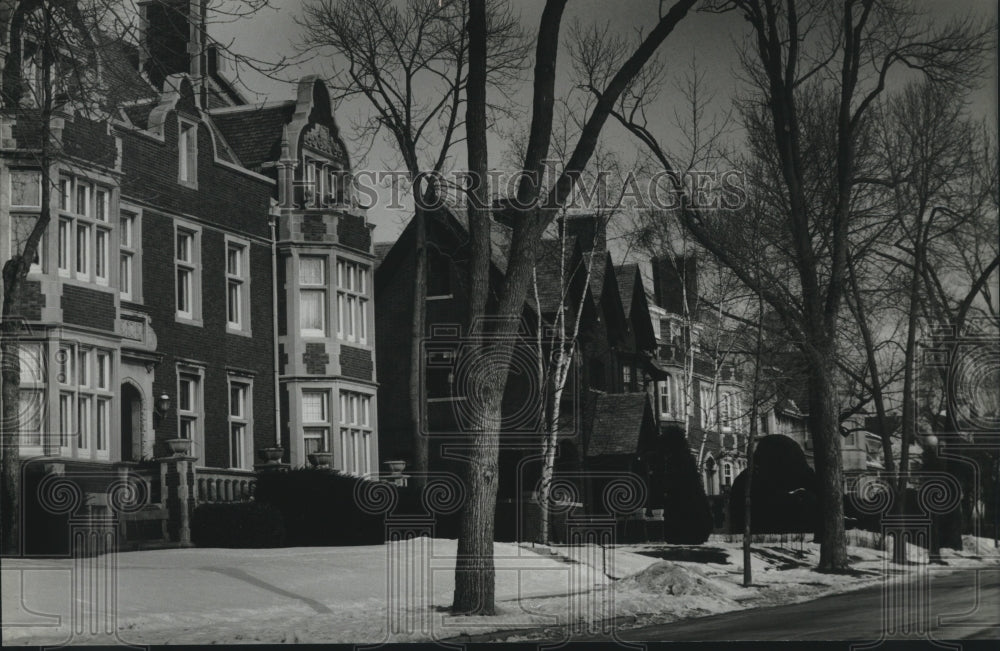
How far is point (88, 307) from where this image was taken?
1111cm

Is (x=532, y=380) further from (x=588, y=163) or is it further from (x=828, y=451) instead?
(x=828, y=451)

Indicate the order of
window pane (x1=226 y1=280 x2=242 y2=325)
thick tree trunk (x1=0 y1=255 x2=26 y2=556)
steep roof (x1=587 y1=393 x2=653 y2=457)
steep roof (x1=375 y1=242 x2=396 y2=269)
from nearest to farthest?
1. thick tree trunk (x1=0 y1=255 x2=26 y2=556)
2. window pane (x1=226 y1=280 x2=242 y2=325)
3. steep roof (x1=375 y1=242 x2=396 y2=269)
4. steep roof (x1=587 y1=393 x2=653 y2=457)

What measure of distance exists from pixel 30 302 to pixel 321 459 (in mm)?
3504

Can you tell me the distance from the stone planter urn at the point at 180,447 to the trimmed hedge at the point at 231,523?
1.61 ft

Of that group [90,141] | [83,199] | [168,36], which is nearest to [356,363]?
[83,199]

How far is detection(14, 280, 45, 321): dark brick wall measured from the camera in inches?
417

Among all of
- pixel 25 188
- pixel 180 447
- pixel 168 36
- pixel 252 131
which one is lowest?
pixel 180 447

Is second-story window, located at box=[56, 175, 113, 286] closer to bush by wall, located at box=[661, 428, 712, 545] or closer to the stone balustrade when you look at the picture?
the stone balustrade

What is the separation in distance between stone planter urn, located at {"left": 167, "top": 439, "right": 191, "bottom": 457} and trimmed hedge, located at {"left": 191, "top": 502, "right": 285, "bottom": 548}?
49 centimetres

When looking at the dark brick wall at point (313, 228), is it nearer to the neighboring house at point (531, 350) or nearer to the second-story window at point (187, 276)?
the neighboring house at point (531, 350)

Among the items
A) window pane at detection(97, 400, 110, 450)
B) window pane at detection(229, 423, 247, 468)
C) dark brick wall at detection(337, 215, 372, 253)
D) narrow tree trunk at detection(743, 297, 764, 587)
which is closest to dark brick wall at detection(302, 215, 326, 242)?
dark brick wall at detection(337, 215, 372, 253)

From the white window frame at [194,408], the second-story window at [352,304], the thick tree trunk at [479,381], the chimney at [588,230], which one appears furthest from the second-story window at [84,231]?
the chimney at [588,230]

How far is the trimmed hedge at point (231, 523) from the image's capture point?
1245 centimetres

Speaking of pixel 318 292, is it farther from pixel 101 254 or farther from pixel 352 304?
pixel 101 254
